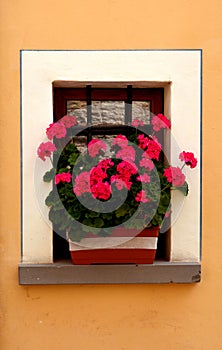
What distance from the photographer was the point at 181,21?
3.06 meters

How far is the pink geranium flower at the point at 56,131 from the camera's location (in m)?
2.93

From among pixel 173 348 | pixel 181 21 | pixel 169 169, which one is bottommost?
pixel 173 348

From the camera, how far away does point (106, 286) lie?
3.08 m

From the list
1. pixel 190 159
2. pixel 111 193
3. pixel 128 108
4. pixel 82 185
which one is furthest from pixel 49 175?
pixel 190 159

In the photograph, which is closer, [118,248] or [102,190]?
[102,190]

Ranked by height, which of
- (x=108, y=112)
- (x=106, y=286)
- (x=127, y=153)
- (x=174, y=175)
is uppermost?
(x=108, y=112)

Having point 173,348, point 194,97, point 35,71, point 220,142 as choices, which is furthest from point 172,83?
point 173,348

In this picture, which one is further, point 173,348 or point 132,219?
point 173,348

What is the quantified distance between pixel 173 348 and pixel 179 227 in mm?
621

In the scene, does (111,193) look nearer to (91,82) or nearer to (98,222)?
(98,222)

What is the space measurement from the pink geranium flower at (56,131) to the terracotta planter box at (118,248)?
506 millimetres

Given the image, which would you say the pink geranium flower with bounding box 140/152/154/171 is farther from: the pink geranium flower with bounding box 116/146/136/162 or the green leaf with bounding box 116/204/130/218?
the green leaf with bounding box 116/204/130/218

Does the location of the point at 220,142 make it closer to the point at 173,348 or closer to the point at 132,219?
the point at 132,219

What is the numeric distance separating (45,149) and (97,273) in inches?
26.0
